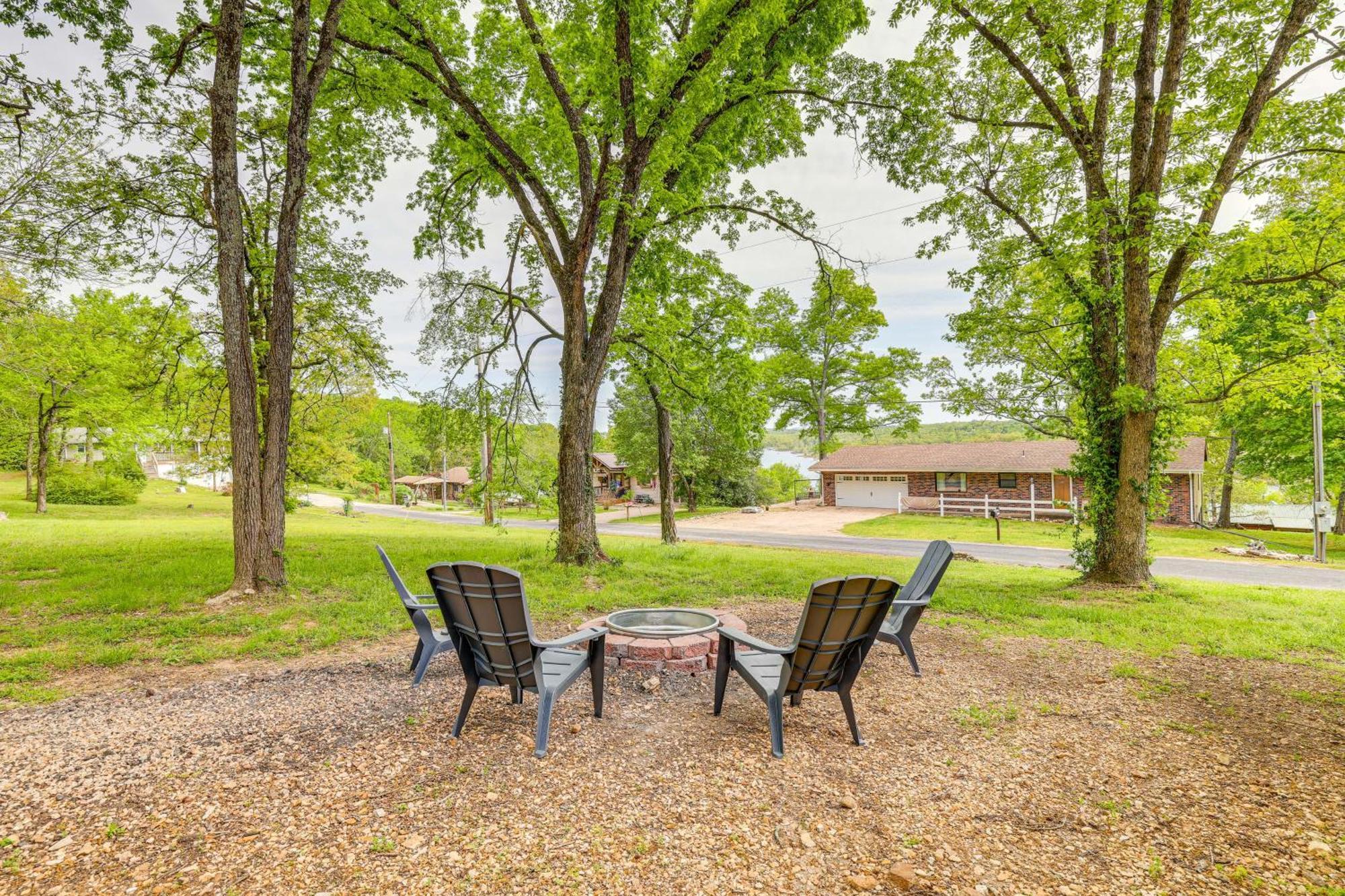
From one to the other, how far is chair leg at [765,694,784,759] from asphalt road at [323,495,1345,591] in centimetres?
1113

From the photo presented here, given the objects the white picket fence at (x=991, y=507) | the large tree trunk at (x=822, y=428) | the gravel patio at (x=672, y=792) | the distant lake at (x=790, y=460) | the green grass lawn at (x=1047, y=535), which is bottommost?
the green grass lawn at (x=1047, y=535)

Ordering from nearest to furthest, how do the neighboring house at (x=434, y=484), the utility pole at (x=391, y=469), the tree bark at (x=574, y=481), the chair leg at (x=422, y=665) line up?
1. the chair leg at (x=422, y=665)
2. the tree bark at (x=574, y=481)
3. the utility pole at (x=391, y=469)
4. the neighboring house at (x=434, y=484)

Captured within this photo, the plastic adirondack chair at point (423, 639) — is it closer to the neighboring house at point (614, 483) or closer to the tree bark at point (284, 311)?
the tree bark at point (284, 311)

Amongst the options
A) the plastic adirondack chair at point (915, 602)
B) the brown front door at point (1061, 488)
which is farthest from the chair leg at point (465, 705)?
the brown front door at point (1061, 488)

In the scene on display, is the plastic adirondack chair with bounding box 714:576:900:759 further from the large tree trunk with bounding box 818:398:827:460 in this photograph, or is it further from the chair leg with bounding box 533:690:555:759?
the large tree trunk with bounding box 818:398:827:460

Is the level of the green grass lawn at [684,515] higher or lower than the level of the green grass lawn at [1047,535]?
lower

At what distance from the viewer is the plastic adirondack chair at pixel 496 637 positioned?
320cm

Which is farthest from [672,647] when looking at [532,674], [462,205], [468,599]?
[462,205]

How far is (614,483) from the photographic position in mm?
41031

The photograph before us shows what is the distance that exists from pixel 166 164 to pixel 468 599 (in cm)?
1041

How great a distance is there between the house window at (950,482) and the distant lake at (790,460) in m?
9.24

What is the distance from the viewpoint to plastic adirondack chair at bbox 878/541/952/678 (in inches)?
182

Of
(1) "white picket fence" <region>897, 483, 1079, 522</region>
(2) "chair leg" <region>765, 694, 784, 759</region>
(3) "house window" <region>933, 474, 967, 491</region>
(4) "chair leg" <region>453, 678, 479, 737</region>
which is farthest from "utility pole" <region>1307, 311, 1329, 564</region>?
(4) "chair leg" <region>453, 678, 479, 737</region>

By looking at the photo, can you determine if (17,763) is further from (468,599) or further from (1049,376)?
(1049,376)
